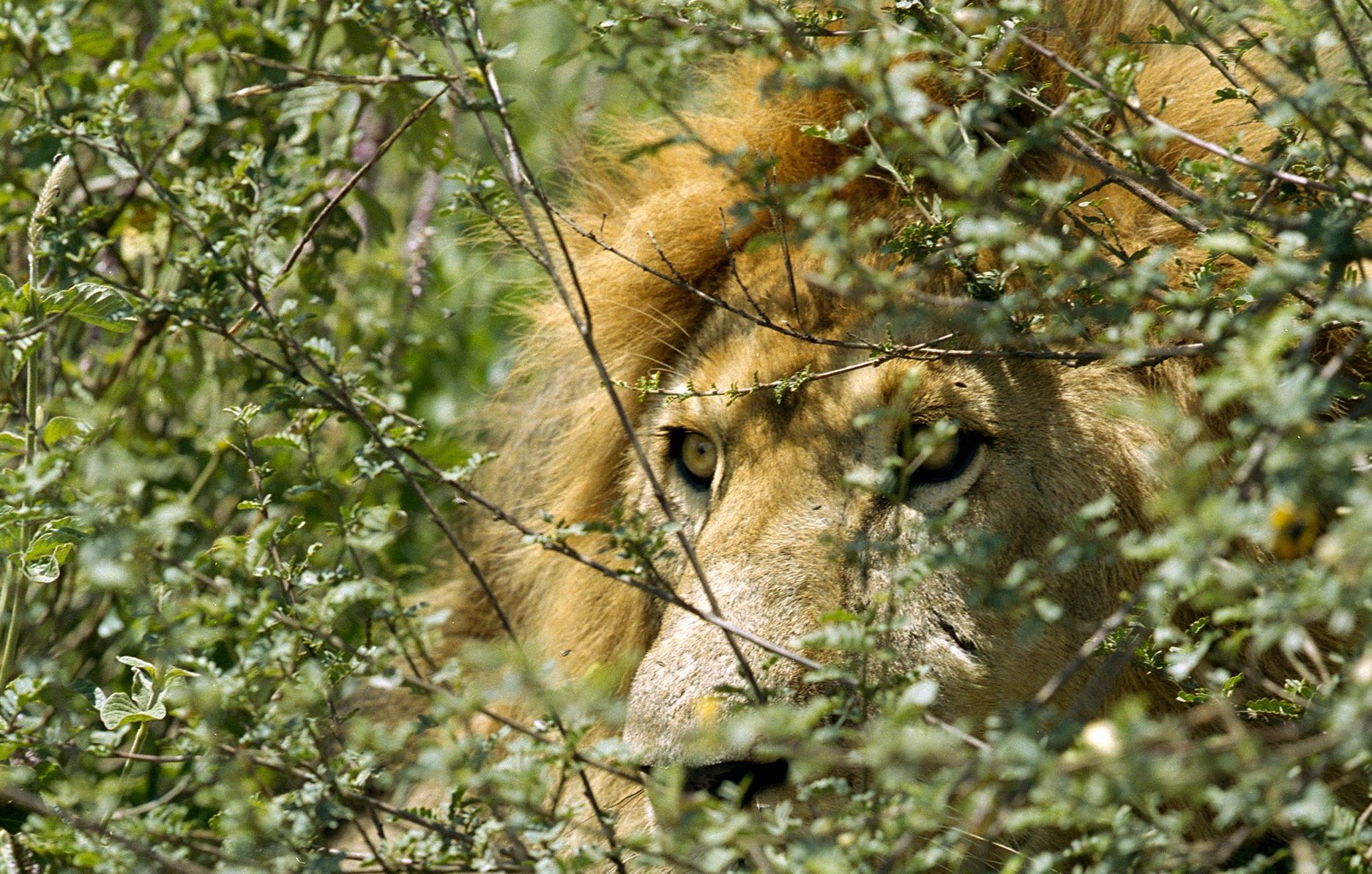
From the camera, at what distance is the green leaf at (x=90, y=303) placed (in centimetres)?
256

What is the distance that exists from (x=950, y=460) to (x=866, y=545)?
→ 1.17 meters

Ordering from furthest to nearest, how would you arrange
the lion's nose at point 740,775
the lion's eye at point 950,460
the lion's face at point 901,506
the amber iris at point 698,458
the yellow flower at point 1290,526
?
the amber iris at point 698,458
the lion's eye at point 950,460
the lion's face at point 901,506
the lion's nose at point 740,775
the yellow flower at point 1290,526

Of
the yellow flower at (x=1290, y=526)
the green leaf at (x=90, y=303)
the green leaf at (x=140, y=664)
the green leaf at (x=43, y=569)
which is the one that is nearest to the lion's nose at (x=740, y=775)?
the yellow flower at (x=1290, y=526)

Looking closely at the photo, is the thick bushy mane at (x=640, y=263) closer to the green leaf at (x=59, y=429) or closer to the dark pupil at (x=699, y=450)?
the dark pupil at (x=699, y=450)

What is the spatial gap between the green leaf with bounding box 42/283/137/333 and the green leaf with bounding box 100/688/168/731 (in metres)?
0.72

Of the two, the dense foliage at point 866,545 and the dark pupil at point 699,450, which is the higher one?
the dense foliage at point 866,545

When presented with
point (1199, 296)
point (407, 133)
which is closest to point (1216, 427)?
point (1199, 296)

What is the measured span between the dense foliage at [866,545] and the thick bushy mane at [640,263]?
0.16 metres

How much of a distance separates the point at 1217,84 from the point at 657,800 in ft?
7.12

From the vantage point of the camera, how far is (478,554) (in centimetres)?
439

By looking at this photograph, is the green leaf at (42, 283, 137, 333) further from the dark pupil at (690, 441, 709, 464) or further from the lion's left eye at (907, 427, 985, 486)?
the lion's left eye at (907, 427, 985, 486)

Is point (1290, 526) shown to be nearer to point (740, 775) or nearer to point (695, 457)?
point (740, 775)

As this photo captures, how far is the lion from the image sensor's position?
2543mm

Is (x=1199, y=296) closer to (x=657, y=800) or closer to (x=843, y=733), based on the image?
(x=843, y=733)
